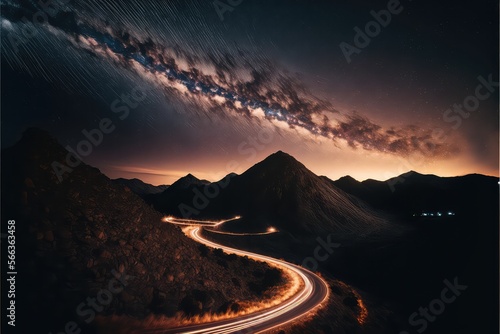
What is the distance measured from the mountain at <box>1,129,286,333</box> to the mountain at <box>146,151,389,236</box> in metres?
85.9

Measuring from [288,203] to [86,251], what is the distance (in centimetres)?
11534

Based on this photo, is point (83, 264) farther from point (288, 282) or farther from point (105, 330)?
point (288, 282)

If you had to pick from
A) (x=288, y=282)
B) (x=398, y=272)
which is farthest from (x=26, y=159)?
(x=398, y=272)

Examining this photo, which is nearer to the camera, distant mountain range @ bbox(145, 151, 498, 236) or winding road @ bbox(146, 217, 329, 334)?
winding road @ bbox(146, 217, 329, 334)

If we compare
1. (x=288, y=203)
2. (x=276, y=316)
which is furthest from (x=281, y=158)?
(x=276, y=316)

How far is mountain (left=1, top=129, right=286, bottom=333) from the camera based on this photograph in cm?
1875

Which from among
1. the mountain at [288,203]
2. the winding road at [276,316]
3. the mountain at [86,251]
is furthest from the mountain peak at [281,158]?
the mountain at [86,251]

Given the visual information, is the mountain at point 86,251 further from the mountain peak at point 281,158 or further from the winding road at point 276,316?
the mountain peak at point 281,158

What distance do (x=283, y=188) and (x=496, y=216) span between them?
91.3 meters

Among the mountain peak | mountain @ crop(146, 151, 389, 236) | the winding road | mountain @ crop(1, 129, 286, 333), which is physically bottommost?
the winding road

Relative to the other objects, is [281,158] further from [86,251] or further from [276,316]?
[86,251]

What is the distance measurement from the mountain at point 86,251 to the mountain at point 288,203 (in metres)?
85.9

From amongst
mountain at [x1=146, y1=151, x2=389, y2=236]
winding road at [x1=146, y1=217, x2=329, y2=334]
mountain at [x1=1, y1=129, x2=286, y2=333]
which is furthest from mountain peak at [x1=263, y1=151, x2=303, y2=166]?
mountain at [x1=1, y1=129, x2=286, y2=333]

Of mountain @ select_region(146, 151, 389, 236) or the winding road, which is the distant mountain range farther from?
the winding road
